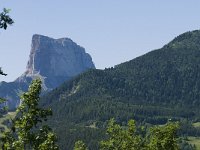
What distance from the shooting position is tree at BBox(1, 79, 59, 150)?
33.0 m

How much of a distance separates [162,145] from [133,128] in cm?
353

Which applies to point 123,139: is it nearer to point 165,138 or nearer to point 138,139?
point 138,139

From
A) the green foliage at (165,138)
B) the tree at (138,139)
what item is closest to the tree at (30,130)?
Answer: the tree at (138,139)

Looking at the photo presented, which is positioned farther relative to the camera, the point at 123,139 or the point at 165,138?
the point at 123,139

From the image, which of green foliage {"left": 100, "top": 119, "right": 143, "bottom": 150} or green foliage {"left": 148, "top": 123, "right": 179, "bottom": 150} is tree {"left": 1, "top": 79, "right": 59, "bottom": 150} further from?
green foliage {"left": 148, "top": 123, "right": 179, "bottom": 150}

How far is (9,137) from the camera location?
3316 centimetres

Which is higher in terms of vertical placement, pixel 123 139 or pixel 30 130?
pixel 30 130

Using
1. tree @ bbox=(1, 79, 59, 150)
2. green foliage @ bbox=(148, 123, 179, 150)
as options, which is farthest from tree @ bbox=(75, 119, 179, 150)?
tree @ bbox=(1, 79, 59, 150)

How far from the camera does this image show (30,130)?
33.9m

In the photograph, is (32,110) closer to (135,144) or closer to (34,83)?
(34,83)

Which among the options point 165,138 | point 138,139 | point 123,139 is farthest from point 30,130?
point 138,139

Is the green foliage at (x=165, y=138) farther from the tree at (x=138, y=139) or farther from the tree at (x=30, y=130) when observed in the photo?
the tree at (x=30, y=130)

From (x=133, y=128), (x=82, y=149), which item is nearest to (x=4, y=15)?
(x=133, y=128)

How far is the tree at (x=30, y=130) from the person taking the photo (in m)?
33.0
